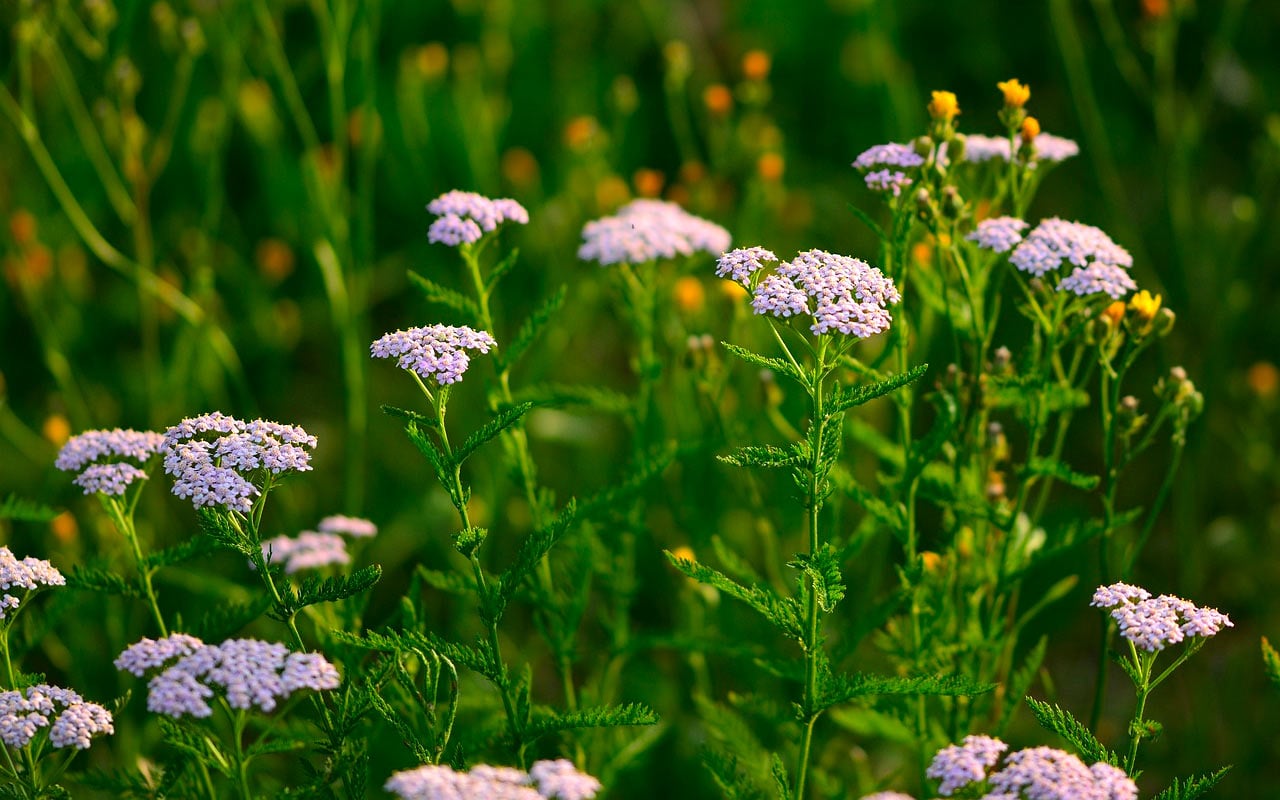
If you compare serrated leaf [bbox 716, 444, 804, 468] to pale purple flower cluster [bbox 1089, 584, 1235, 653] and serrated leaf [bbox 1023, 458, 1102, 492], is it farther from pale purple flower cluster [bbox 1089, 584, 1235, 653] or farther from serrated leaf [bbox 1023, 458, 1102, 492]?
serrated leaf [bbox 1023, 458, 1102, 492]

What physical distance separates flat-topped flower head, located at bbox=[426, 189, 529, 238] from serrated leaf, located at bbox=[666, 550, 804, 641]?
831mm

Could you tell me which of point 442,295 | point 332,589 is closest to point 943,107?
point 442,295

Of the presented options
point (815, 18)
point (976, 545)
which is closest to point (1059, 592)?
point (976, 545)

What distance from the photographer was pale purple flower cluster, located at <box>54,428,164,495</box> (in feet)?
7.50

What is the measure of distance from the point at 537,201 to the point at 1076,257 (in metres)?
2.76

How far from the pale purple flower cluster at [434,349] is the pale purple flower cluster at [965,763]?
3.19ft

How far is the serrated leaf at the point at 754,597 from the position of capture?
199 centimetres

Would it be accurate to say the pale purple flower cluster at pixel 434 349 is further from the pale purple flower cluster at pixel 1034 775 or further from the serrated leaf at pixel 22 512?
the pale purple flower cluster at pixel 1034 775

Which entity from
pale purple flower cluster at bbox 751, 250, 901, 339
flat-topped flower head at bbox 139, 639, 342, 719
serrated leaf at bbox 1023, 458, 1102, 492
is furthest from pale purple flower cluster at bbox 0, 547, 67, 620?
serrated leaf at bbox 1023, 458, 1102, 492

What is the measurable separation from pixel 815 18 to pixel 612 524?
3.90 m

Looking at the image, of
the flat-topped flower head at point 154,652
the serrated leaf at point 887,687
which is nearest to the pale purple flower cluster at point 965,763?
the serrated leaf at point 887,687

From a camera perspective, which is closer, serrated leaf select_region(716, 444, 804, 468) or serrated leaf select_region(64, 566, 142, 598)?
serrated leaf select_region(716, 444, 804, 468)

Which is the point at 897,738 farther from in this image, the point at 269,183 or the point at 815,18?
the point at 815,18

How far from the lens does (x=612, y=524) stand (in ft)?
9.37
